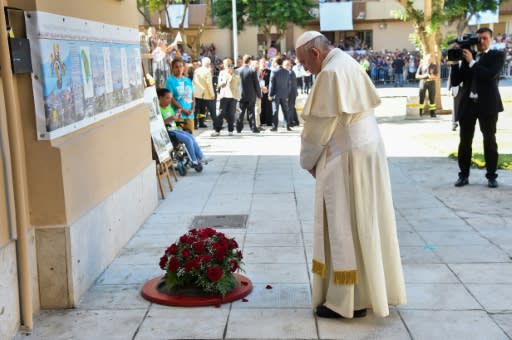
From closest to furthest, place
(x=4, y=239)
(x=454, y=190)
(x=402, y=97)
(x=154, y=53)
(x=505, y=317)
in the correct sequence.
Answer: (x=4, y=239) → (x=505, y=317) → (x=454, y=190) → (x=154, y=53) → (x=402, y=97)

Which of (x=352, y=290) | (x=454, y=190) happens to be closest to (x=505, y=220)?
(x=454, y=190)

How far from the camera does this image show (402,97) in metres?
28.2

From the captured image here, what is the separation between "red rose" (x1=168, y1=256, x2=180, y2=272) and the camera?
5.16 meters

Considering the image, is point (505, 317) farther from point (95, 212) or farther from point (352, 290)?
point (95, 212)

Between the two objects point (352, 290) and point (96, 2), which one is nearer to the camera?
point (352, 290)

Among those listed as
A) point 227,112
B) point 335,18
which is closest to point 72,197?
point 227,112

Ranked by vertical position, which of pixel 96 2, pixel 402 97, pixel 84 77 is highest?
pixel 96 2

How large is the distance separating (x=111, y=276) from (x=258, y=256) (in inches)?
54.1

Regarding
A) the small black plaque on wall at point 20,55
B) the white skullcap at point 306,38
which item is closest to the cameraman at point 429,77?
the white skullcap at point 306,38

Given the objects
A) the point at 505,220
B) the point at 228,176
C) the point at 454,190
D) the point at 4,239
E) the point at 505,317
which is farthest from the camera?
the point at 228,176

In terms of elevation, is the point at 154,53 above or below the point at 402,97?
above

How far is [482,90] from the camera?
8.98 meters

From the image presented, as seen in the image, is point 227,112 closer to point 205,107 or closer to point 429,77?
point 205,107

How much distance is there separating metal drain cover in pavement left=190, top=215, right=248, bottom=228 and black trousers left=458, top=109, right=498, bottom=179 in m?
3.29
